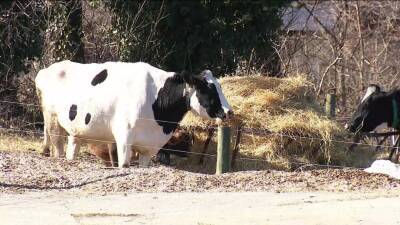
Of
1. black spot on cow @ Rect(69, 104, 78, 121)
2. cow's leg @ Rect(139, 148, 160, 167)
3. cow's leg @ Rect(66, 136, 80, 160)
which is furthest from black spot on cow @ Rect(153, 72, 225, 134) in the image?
cow's leg @ Rect(66, 136, 80, 160)

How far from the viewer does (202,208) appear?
9.09 metres

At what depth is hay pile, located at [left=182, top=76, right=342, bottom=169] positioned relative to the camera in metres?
14.4

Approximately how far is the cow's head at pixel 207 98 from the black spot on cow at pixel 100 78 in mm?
1304

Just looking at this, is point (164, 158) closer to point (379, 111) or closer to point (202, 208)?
point (379, 111)

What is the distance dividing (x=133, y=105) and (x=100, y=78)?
38.2 inches

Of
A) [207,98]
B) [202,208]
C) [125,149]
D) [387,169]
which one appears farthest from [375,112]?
[202,208]

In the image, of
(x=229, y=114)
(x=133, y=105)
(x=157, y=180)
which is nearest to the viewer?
(x=157, y=180)

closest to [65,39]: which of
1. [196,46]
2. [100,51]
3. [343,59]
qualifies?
[100,51]

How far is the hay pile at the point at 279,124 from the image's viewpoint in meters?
14.4

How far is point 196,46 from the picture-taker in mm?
18844

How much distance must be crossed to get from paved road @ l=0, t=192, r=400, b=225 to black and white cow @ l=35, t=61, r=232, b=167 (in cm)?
298

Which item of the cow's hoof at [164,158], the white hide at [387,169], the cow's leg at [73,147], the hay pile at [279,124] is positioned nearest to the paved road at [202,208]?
the white hide at [387,169]

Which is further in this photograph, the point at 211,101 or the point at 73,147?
the point at 73,147

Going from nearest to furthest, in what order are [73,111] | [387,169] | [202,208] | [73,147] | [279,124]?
[202,208]
[387,169]
[73,111]
[73,147]
[279,124]
